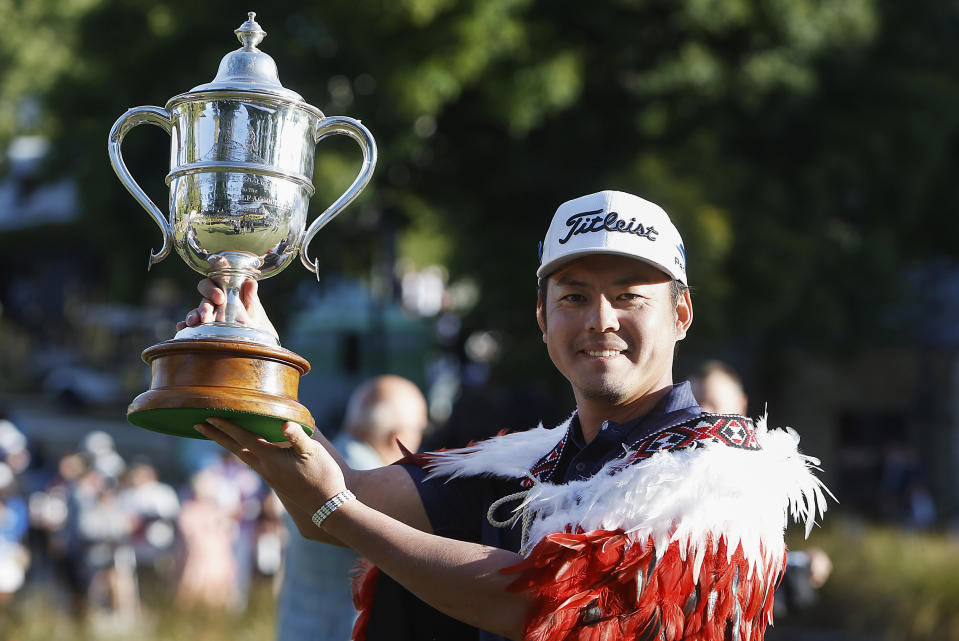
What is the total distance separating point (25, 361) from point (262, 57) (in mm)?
27785

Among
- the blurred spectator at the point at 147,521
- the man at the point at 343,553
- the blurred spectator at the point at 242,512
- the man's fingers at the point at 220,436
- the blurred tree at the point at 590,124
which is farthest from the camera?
the blurred tree at the point at 590,124

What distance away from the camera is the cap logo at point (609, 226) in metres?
2.82

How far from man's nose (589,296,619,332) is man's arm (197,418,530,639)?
56cm

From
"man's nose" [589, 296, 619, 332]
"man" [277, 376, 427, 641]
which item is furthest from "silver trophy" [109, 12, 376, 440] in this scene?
"man" [277, 376, 427, 641]

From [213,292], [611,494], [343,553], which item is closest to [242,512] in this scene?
[343,553]

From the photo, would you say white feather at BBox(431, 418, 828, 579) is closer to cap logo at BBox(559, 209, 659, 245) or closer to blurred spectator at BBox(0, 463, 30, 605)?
cap logo at BBox(559, 209, 659, 245)

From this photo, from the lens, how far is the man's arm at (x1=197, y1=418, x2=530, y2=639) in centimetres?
252

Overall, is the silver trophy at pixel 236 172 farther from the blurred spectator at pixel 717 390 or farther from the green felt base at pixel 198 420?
the blurred spectator at pixel 717 390

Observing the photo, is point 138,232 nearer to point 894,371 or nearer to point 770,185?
point 770,185

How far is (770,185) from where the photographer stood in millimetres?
15172

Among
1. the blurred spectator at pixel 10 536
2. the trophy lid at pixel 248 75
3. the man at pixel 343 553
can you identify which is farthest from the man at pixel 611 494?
the blurred spectator at pixel 10 536

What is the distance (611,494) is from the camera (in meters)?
2.60

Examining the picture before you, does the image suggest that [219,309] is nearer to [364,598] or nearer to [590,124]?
[364,598]

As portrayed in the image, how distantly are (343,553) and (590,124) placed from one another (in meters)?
10.8
